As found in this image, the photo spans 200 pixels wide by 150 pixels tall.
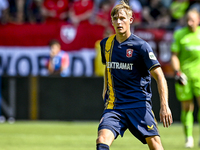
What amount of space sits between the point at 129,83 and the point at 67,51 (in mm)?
9559

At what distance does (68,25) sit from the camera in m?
15.0

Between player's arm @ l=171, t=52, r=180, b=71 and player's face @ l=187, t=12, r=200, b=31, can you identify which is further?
player's arm @ l=171, t=52, r=180, b=71

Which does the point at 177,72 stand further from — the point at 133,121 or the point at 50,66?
the point at 50,66

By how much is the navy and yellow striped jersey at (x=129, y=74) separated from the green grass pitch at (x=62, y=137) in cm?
323

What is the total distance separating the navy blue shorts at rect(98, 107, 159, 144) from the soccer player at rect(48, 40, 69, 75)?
837 cm

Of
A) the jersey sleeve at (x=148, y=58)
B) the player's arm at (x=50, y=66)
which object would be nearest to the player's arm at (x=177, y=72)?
the jersey sleeve at (x=148, y=58)

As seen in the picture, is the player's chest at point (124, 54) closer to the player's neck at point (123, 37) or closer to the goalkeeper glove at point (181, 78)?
the player's neck at point (123, 37)

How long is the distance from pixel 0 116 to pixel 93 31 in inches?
153

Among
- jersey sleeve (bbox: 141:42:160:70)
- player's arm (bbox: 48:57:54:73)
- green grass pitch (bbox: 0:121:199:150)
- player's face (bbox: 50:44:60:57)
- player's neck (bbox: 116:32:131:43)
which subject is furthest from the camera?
player's arm (bbox: 48:57:54:73)

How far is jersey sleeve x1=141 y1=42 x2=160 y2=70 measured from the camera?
5285 mm

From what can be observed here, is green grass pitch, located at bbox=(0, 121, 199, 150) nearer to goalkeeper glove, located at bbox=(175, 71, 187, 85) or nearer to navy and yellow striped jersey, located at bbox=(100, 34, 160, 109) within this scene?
goalkeeper glove, located at bbox=(175, 71, 187, 85)

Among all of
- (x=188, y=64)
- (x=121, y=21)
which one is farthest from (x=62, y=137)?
(x=121, y=21)

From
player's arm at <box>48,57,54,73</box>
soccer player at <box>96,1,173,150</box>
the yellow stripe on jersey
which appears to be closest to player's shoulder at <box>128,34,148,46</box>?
soccer player at <box>96,1,173,150</box>

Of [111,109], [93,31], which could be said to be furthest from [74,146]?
[93,31]
